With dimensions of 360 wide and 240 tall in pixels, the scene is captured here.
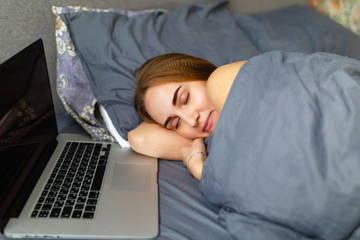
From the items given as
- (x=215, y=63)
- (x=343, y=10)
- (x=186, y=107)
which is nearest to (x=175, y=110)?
(x=186, y=107)

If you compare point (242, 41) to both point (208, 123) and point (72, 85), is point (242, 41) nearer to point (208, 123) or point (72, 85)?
point (208, 123)

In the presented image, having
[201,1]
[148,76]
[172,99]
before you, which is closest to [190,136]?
[172,99]

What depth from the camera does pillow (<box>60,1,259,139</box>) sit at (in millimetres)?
1266

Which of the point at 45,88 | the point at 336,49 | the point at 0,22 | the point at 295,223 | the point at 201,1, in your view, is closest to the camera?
the point at 295,223

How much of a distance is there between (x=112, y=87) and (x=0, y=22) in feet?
1.70

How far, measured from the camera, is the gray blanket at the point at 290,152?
0.61 meters

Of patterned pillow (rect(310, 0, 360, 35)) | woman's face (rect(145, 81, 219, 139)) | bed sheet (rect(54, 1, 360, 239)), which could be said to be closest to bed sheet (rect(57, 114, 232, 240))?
bed sheet (rect(54, 1, 360, 239))

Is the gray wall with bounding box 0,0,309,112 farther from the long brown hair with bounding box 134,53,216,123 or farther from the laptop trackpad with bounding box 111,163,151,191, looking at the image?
the laptop trackpad with bounding box 111,163,151,191

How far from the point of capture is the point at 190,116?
3.44 ft

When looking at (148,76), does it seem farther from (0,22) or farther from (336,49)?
(336,49)

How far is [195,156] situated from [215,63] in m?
0.50

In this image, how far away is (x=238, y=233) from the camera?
0.70 m

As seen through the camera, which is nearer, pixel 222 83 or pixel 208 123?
pixel 222 83

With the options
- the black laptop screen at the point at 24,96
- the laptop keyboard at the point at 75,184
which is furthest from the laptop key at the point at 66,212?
the black laptop screen at the point at 24,96
